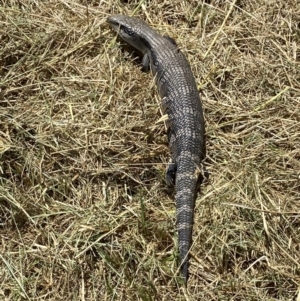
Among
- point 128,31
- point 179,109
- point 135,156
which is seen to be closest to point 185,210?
point 135,156

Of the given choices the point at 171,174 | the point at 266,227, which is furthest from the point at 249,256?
the point at 171,174

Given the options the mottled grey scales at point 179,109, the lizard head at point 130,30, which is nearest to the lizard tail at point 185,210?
the mottled grey scales at point 179,109

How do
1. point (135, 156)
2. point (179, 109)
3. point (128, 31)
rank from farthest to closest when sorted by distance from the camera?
point (128, 31) → point (179, 109) → point (135, 156)

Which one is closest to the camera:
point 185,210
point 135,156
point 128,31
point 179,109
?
point 185,210

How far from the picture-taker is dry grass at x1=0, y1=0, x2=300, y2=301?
13.8 feet

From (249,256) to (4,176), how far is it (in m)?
1.78

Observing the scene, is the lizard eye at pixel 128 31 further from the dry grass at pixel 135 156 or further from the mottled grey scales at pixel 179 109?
the dry grass at pixel 135 156

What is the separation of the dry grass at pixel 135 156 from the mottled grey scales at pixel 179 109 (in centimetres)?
8

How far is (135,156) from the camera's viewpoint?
4676 millimetres

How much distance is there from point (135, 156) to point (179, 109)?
0.53 meters

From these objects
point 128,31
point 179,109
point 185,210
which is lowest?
point 185,210

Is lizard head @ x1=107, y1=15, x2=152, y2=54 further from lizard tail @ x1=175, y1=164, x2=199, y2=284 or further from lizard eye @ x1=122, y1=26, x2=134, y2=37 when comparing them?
lizard tail @ x1=175, y1=164, x2=199, y2=284

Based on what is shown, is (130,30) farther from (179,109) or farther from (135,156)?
(135,156)

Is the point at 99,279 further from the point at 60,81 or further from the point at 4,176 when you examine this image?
the point at 60,81
